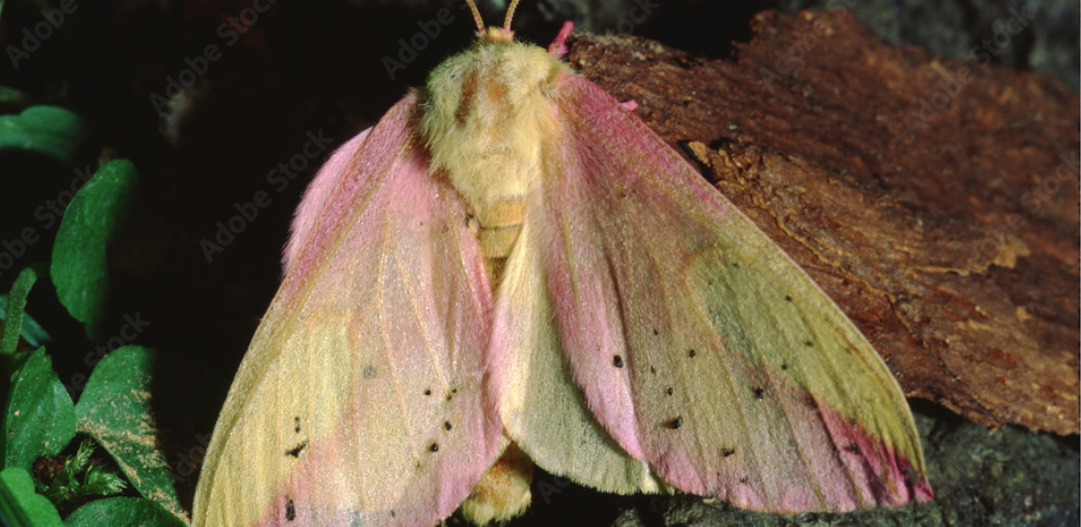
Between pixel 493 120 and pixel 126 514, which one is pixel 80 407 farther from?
pixel 493 120

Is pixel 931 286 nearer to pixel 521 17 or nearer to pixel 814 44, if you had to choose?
pixel 814 44

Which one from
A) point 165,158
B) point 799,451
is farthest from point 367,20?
→ point 799,451

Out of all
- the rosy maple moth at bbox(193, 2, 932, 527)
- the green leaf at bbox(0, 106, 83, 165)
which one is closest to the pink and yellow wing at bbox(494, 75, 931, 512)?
the rosy maple moth at bbox(193, 2, 932, 527)

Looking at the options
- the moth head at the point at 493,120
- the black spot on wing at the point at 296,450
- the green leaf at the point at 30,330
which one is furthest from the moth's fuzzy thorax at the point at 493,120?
the green leaf at the point at 30,330

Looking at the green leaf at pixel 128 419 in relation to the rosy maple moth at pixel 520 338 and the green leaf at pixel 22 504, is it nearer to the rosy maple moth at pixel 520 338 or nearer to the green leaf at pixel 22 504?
the green leaf at pixel 22 504

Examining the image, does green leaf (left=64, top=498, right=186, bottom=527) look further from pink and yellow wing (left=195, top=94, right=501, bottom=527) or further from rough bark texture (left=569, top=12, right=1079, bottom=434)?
rough bark texture (left=569, top=12, right=1079, bottom=434)
